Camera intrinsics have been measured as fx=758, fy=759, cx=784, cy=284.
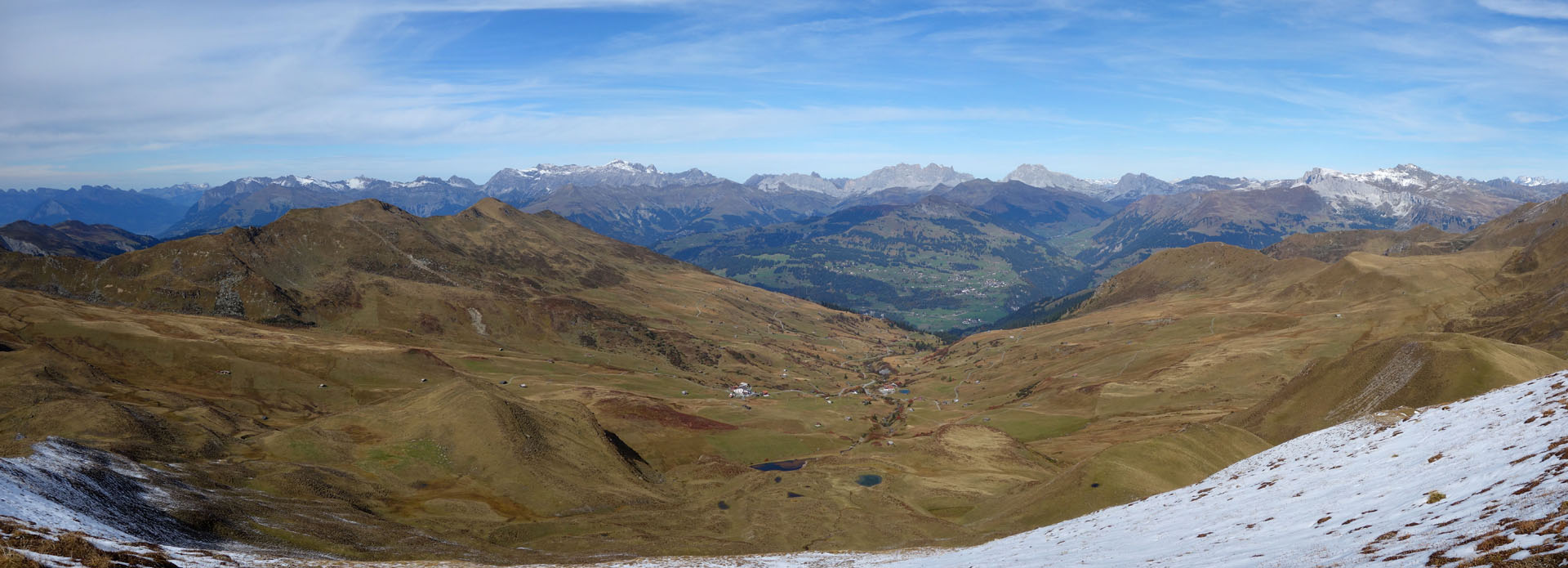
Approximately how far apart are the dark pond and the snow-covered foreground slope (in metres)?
109

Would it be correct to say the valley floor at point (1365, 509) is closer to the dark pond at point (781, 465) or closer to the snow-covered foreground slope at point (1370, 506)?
the snow-covered foreground slope at point (1370, 506)

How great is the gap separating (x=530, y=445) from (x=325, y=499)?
3847 cm

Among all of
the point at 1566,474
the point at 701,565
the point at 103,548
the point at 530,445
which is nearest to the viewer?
the point at 1566,474

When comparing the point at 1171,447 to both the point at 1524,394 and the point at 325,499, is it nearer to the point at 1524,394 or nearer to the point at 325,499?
the point at 1524,394

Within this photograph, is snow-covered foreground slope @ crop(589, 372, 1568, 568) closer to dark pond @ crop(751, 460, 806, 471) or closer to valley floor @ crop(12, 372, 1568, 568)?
valley floor @ crop(12, 372, 1568, 568)

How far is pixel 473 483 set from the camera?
4668 inches

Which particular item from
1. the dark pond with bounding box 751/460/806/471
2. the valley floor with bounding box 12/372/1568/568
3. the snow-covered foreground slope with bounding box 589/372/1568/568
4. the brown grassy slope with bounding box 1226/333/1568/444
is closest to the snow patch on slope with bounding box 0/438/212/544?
the valley floor with bounding box 12/372/1568/568

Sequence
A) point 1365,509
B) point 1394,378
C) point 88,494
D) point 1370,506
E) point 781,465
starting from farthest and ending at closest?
1. point 781,465
2. point 1394,378
3. point 88,494
4. point 1370,506
5. point 1365,509

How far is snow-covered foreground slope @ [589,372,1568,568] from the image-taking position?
91.4 feet

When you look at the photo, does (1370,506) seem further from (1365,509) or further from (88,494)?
(88,494)

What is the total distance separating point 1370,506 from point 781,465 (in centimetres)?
15217

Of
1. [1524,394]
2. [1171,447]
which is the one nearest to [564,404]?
[1171,447]

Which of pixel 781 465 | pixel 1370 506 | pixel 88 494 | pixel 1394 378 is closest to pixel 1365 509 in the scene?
pixel 1370 506

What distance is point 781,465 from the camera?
18362cm
